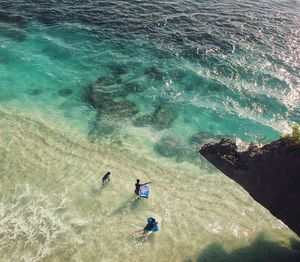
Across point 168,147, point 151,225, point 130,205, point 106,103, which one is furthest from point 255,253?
point 106,103

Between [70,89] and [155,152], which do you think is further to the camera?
[70,89]

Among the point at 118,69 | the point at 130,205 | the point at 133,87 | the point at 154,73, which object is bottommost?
the point at 130,205

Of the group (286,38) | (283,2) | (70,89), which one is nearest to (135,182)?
(70,89)

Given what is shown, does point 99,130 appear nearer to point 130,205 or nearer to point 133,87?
point 133,87

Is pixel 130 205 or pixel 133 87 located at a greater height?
pixel 133 87

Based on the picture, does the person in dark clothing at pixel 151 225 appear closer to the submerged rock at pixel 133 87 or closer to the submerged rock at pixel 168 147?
the submerged rock at pixel 168 147

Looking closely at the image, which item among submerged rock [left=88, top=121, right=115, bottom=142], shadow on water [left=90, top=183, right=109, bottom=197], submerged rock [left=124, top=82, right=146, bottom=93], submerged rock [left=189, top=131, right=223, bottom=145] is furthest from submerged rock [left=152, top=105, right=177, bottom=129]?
shadow on water [left=90, top=183, right=109, bottom=197]

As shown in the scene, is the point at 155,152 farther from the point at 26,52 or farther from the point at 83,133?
the point at 26,52
